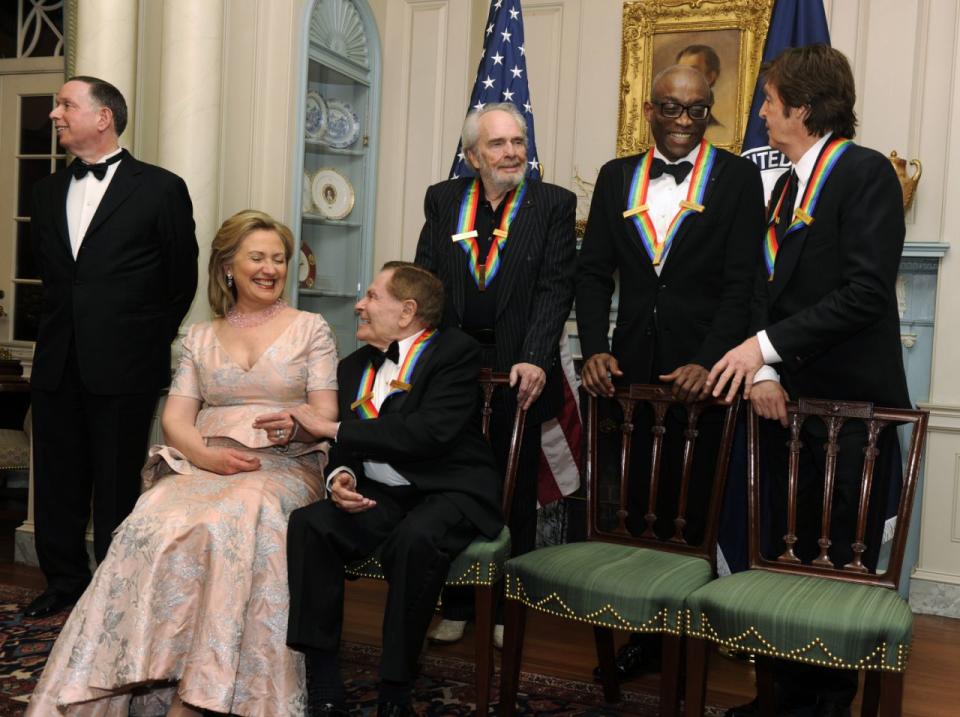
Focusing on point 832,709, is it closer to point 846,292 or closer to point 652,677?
point 652,677

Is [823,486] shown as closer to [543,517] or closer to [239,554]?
[239,554]

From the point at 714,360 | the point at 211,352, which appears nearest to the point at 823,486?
the point at 714,360

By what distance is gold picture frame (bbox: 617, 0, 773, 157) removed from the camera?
16.1 feet

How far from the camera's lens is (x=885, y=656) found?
88.2 inches

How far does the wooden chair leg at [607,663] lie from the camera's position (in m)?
3.00

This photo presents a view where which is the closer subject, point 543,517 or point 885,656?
point 885,656

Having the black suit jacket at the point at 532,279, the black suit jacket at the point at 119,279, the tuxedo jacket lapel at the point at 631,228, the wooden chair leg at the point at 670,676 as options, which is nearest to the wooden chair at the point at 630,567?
the wooden chair leg at the point at 670,676

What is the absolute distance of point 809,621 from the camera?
7.51 feet

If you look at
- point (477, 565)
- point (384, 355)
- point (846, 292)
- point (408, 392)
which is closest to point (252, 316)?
point (384, 355)

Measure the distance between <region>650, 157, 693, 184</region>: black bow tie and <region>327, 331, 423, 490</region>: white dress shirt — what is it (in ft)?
2.92

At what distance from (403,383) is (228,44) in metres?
2.17

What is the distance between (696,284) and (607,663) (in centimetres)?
112

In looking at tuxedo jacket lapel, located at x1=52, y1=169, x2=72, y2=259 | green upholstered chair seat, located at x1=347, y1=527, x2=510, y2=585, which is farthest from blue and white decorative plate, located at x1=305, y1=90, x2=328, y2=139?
green upholstered chair seat, located at x1=347, y1=527, x2=510, y2=585

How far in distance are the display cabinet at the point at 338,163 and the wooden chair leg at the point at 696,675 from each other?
2.70m
